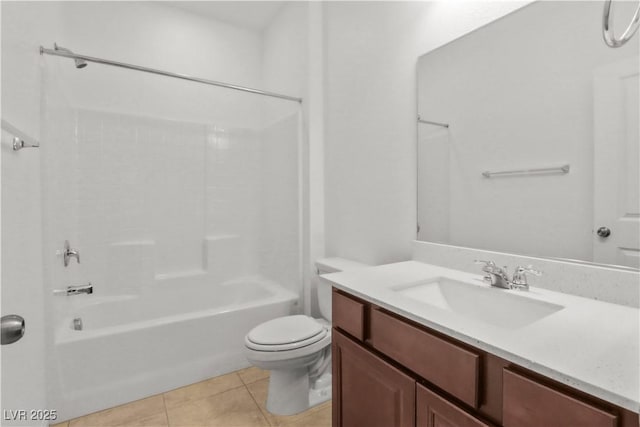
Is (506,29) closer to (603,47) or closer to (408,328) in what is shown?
(603,47)

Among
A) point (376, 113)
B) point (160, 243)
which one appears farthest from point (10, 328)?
point (160, 243)

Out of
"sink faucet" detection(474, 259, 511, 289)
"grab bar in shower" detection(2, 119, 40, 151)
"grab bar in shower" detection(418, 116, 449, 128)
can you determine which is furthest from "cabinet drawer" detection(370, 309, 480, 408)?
"grab bar in shower" detection(2, 119, 40, 151)

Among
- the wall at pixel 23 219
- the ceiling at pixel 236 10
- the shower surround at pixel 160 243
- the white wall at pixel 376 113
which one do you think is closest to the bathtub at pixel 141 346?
the shower surround at pixel 160 243

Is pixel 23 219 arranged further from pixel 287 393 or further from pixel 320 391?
pixel 320 391

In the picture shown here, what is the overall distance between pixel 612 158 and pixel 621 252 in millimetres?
288

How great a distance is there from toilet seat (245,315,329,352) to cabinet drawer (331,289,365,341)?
431 millimetres

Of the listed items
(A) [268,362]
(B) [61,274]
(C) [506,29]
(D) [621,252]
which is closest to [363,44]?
(C) [506,29]

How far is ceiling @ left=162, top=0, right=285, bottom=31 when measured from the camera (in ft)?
8.52

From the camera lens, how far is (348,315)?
1.17 meters

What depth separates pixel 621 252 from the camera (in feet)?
3.10

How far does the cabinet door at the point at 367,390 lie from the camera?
924mm

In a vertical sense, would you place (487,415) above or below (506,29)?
below

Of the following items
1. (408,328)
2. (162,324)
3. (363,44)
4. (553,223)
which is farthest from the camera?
(363,44)

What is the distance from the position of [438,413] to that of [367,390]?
0.31 m
